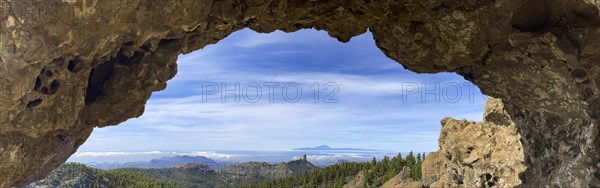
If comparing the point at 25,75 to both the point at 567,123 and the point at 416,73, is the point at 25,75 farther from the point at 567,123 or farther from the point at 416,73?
the point at 567,123

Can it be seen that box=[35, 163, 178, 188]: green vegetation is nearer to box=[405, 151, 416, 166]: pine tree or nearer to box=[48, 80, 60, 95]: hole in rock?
box=[405, 151, 416, 166]: pine tree

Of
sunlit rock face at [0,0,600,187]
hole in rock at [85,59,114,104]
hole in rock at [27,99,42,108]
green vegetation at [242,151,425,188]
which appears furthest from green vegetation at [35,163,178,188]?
hole in rock at [27,99,42,108]

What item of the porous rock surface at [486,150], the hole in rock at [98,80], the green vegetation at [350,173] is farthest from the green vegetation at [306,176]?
the hole in rock at [98,80]

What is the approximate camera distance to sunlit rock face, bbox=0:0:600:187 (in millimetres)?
9070

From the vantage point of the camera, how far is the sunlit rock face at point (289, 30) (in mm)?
9070

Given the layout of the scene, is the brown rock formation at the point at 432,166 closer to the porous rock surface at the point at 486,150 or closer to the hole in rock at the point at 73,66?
the porous rock surface at the point at 486,150

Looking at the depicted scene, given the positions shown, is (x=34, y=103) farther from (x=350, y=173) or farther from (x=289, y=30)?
(x=350, y=173)

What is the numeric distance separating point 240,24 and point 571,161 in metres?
11.9

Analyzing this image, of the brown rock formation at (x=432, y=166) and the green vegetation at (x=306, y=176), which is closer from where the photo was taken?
the brown rock formation at (x=432, y=166)

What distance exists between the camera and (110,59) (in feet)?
42.7

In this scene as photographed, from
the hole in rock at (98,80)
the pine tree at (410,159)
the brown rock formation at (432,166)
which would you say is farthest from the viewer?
the pine tree at (410,159)

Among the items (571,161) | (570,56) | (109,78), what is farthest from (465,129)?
(109,78)

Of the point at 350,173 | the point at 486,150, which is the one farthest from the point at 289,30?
the point at 350,173

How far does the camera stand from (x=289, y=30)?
15.3 meters
